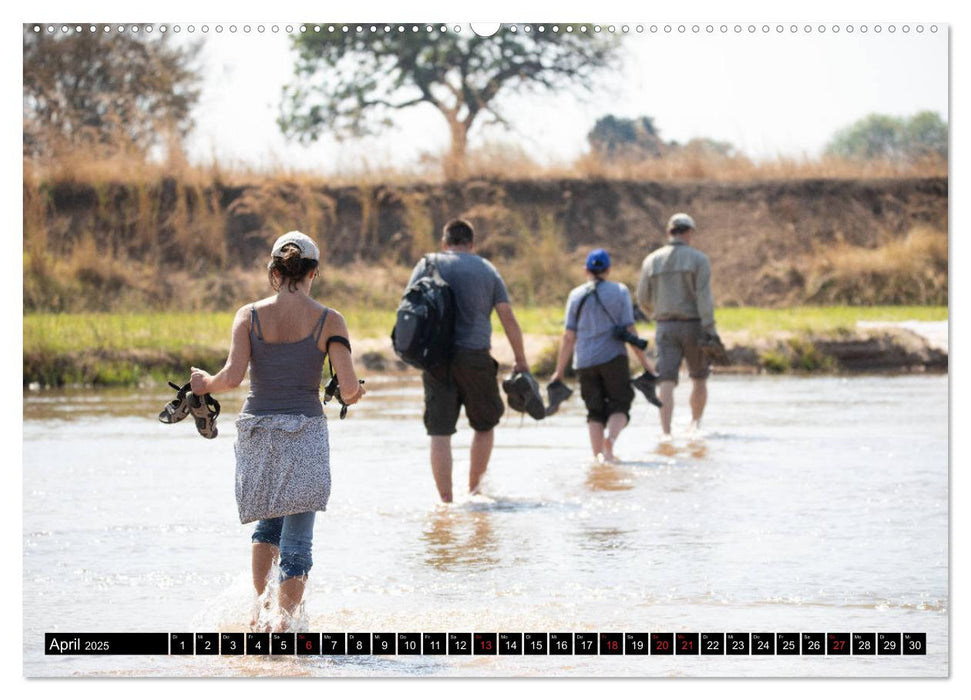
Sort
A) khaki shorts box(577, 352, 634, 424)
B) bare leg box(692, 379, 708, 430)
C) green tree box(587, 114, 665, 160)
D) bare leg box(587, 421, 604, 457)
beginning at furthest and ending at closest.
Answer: green tree box(587, 114, 665, 160)
bare leg box(692, 379, 708, 430)
bare leg box(587, 421, 604, 457)
khaki shorts box(577, 352, 634, 424)

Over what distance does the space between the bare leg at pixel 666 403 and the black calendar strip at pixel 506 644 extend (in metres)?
6.94

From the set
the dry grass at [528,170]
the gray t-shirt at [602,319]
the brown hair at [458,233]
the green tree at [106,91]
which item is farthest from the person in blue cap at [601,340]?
the dry grass at [528,170]

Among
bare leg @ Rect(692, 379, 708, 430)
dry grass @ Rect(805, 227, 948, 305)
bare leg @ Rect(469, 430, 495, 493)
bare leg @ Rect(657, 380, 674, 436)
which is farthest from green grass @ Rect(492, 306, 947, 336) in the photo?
bare leg @ Rect(469, 430, 495, 493)

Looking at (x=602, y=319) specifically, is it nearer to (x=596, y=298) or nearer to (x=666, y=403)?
(x=596, y=298)

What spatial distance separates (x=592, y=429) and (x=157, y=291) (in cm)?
1044

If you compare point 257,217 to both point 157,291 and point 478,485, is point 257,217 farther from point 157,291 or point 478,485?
point 478,485

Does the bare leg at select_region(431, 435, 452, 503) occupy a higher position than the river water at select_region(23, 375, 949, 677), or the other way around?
the bare leg at select_region(431, 435, 452, 503)

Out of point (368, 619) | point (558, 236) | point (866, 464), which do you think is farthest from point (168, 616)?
point (558, 236)

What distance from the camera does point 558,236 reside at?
28469 mm

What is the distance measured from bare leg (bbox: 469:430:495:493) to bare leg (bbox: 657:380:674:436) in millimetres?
3420

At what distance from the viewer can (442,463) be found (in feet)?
30.7

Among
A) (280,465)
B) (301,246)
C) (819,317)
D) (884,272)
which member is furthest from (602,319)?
(884,272)

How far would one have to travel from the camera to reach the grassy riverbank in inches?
628

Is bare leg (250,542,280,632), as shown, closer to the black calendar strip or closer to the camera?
the black calendar strip
